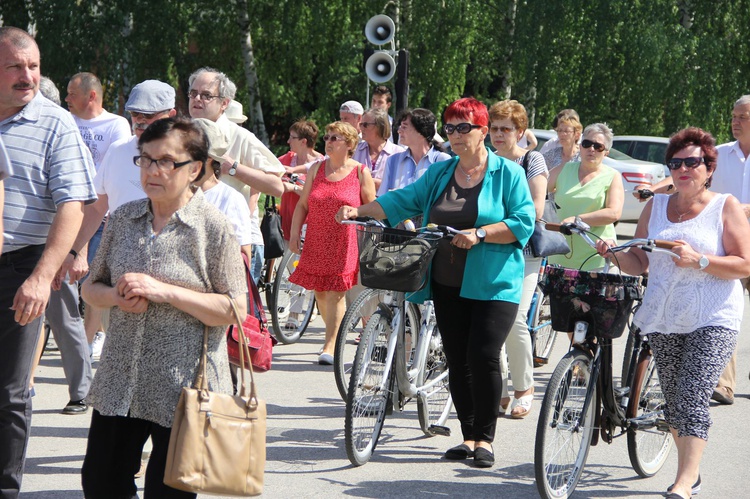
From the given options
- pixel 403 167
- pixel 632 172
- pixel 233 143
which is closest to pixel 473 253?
pixel 233 143

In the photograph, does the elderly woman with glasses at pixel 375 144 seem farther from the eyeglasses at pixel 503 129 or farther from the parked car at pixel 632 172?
the parked car at pixel 632 172

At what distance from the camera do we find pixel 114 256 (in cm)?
414

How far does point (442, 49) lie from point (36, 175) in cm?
2187

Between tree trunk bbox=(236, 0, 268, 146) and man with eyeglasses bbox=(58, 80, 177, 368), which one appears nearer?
man with eyeglasses bbox=(58, 80, 177, 368)

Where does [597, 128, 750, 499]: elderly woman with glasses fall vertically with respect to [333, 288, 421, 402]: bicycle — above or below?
above

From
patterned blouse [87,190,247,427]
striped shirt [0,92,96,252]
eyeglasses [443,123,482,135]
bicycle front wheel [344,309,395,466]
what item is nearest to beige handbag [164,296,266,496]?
patterned blouse [87,190,247,427]

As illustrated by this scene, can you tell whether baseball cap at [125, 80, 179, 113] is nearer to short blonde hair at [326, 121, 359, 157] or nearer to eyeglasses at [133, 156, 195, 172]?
eyeglasses at [133, 156, 195, 172]

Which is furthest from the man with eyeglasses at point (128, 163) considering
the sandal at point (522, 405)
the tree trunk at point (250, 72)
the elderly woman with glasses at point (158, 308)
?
the tree trunk at point (250, 72)

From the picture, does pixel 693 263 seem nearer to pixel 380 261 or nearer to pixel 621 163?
pixel 380 261

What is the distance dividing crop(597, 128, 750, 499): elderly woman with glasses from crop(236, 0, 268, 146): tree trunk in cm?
1930

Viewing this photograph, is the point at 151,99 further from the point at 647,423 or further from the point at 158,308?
the point at 647,423

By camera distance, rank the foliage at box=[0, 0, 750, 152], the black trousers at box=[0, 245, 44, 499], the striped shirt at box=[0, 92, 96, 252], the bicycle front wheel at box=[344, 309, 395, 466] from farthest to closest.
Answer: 1. the foliage at box=[0, 0, 750, 152]
2. the bicycle front wheel at box=[344, 309, 395, 466]
3. the striped shirt at box=[0, 92, 96, 252]
4. the black trousers at box=[0, 245, 44, 499]

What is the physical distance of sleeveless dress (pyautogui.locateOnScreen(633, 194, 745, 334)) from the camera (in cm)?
546

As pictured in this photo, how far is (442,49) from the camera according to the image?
26.2 meters
